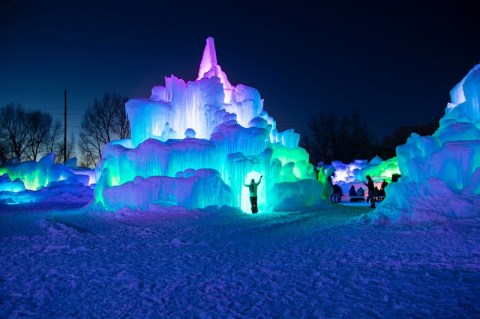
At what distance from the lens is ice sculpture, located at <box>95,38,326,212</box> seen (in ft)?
44.2

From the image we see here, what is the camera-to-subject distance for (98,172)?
16.8 metres

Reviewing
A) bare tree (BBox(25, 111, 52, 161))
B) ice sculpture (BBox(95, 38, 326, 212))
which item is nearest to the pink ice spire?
ice sculpture (BBox(95, 38, 326, 212))

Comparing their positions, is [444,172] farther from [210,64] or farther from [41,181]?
[41,181]

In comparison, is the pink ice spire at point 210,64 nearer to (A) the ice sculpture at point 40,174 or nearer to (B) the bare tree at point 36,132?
(A) the ice sculpture at point 40,174

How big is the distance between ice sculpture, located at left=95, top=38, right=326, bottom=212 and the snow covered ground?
13.9 feet

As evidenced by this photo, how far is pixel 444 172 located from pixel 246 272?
7.18m

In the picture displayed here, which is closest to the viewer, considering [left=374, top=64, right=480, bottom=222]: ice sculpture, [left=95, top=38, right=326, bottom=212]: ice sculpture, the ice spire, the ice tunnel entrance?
[left=374, top=64, right=480, bottom=222]: ice sculpture

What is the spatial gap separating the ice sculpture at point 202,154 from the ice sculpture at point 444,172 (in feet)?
20.2

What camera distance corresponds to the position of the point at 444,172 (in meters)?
9.54

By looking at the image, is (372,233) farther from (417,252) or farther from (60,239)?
(60,239)

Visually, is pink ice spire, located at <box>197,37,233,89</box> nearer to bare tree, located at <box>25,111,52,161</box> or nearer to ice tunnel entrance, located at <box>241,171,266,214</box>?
ice tunnel entrance, located at <box>241,171,266,214</box>

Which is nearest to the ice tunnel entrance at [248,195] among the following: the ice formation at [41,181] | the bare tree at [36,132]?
the ice formation at [41,181]

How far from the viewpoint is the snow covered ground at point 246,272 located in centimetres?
388

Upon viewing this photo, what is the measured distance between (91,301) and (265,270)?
252 centimetres
